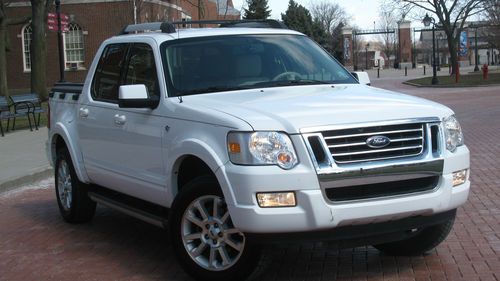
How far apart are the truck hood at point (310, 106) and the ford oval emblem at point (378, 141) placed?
130 millimetres

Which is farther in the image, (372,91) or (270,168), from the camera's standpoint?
Answer: (372,91)

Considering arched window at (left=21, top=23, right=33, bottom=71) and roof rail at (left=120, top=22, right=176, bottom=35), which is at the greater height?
arched window at (left=21, top=23, right=33, bottom=71)

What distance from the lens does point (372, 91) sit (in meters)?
5.42

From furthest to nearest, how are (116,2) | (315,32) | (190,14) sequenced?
(315,32), (190,14), (116,2)

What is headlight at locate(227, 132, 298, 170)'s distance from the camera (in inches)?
168

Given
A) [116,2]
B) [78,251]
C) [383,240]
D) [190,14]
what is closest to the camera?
[383,240]

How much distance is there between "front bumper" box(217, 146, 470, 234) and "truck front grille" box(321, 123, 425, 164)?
26 centimetres

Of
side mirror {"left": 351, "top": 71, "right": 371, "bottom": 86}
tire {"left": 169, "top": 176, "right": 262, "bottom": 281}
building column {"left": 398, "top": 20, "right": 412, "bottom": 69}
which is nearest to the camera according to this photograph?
tire {"left": 169, "top": 176, "right": 262, "bottom": 281}

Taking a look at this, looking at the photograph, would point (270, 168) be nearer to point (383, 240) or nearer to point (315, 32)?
point (383, 240)

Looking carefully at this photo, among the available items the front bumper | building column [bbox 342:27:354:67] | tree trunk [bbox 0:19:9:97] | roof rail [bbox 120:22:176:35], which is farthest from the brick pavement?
building column [bbox 342:27:354:67]

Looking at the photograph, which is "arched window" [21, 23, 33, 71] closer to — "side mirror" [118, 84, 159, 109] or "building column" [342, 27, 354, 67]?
"building column" [342, 27, 354, 67]

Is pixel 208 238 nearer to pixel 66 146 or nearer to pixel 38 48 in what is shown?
pixel 66 146

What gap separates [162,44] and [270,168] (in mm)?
2070

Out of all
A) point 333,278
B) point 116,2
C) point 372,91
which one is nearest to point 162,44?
point 372,91
